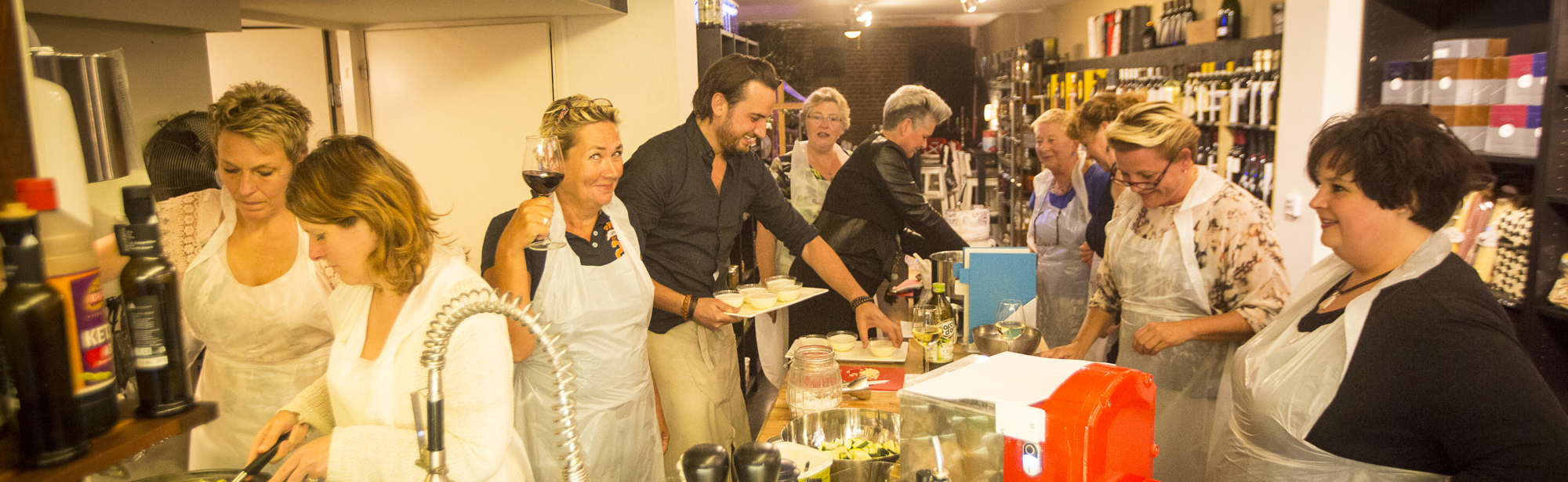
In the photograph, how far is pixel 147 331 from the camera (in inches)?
42.3

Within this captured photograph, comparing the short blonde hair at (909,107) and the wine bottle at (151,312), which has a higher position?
the short blonde hair at (909,107)

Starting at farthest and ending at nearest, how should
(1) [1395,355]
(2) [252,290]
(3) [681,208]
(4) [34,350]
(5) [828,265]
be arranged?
(5) [828,265] < (3) [681,208] < (2) [252,290] < (1) [1395,355] < (4) [34,350]

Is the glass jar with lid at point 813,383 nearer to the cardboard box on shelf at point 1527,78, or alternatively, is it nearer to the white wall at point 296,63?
the cardboard box on shelf at point 1527,78

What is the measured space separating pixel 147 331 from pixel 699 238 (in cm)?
171

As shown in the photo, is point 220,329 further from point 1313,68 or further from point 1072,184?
point 1313,68

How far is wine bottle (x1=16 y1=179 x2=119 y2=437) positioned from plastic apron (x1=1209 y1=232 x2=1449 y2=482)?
A: 6.32ft

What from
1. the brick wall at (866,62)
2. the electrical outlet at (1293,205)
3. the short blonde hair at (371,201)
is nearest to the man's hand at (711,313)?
the short blonde hair at (371,201)

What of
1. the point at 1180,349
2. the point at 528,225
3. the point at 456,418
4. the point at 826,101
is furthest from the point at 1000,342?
the point at 826,101

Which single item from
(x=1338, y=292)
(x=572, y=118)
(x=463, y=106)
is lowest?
(x=1338, y=292)

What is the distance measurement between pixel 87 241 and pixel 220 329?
1.15 meters

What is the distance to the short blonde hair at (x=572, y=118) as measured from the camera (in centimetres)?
213

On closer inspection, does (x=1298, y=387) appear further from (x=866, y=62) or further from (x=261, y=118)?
(x=866, y=62)

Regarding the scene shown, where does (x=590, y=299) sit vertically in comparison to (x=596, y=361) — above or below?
above

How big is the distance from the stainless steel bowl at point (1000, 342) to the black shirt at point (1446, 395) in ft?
2.34
